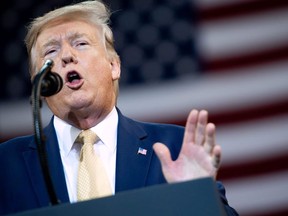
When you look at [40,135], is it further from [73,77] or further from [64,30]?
[64,30]

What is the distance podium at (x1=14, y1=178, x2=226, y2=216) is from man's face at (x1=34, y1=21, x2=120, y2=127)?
805 mm

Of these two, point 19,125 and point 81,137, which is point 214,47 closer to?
point 19,125

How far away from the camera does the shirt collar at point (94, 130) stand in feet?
7.45

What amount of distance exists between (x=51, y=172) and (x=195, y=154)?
58 cm

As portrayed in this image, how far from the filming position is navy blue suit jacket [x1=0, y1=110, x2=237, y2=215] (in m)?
2.14

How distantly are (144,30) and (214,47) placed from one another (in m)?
0.37

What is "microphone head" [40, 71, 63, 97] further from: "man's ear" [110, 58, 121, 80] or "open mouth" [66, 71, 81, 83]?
"man's ear" [110, 58, 121, 80]

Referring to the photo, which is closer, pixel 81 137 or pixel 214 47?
pixel 81 137

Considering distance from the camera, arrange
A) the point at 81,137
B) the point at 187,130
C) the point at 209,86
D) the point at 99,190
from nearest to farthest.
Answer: the point at 187,130, the point at 99,190, the point at 81,137, the point at 209,86

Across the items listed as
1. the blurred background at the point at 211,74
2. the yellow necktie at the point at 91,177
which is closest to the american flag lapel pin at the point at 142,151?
the yellow necktie at the point at 91,177

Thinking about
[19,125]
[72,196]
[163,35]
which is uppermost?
[163,35]

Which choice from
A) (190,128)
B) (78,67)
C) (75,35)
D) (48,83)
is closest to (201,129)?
(190,128)

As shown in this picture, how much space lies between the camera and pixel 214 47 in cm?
359

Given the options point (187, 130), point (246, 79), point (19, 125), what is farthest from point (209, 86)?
point (187, 130)
